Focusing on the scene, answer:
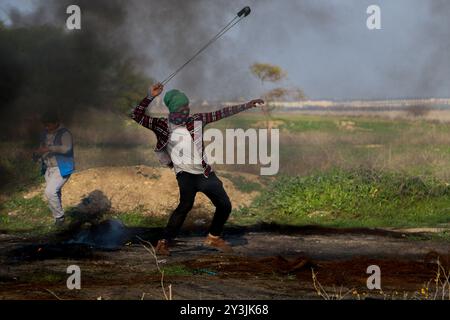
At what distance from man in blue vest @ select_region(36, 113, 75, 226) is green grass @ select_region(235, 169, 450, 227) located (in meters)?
3.06

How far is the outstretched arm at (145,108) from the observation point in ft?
31.3

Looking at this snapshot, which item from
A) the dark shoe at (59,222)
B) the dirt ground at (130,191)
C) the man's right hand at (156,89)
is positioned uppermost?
the man's right hand at (156,89)

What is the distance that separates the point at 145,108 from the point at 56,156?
10.4 feet

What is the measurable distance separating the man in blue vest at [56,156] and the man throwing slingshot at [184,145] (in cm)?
294

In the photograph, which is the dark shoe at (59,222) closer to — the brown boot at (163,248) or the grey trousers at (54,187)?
the grey trousers at (54,187)

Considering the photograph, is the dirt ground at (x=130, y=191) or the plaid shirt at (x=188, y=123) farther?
the dirt ground at (x=130, y=191)

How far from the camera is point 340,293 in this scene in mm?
7348

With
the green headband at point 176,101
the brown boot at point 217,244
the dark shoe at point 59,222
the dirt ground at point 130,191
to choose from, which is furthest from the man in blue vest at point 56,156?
the brown boot at point 217,244

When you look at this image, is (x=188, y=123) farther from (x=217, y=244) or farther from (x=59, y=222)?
(x=59, y=222)

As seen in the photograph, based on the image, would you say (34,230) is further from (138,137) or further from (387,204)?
(138,137)

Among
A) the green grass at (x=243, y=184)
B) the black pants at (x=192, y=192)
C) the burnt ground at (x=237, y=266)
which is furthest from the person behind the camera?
the green grass at (x=243, y=184)

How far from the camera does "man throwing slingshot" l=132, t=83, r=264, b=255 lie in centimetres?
962

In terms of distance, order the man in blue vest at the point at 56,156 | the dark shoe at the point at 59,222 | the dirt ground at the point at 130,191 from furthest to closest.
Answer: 1. the dirt ground at the point at 130,191
2. the dark shoe at the point at 59,222
3. the man in blue vest at the point at 56,156

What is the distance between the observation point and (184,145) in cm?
962
